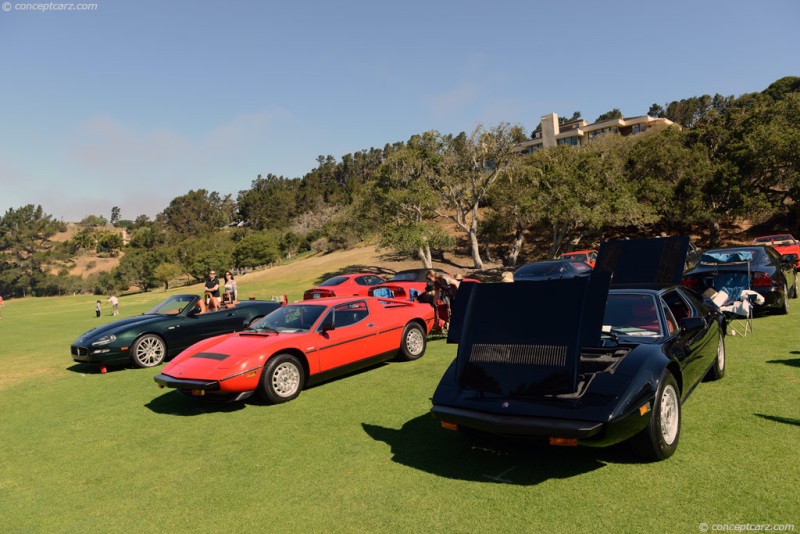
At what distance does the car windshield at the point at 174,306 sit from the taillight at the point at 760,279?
39.3ft

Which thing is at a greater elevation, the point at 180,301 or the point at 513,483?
the point at 180,301

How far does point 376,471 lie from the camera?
440cm

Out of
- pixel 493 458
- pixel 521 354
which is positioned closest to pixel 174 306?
pixel 493 458

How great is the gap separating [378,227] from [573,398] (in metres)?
35.3

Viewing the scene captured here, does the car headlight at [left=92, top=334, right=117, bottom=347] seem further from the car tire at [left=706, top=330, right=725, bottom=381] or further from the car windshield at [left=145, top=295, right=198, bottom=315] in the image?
the car tire at [left=706, top=330, right=725, bottom=381]

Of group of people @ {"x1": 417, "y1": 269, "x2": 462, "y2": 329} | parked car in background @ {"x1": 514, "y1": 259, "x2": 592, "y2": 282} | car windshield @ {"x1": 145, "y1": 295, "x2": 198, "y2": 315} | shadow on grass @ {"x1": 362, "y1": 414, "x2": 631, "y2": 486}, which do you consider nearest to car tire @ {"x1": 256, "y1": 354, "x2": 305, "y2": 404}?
shadow on grass @ {"x1": 362, "y1": 414, "x2": 631, "y2": 486}

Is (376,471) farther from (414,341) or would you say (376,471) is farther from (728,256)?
(728,256)

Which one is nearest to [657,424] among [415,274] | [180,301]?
[180,301]

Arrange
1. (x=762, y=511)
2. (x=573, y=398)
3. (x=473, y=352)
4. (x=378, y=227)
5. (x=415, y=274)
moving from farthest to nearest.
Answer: (x=378, y=227)
(x=415, y=274)
(x=473, y=352)
(x=573, y=398)
(x=762, y=511)

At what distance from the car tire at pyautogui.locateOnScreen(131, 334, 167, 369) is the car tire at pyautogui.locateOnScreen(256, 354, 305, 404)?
463 centimetres

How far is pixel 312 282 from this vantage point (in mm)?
44469

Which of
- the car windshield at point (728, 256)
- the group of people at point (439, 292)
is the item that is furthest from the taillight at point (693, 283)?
the group of people at point (439, 292)

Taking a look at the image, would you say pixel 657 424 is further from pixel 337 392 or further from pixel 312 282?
pixel 312 282

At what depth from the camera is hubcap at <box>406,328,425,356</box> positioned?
903 centimetres
